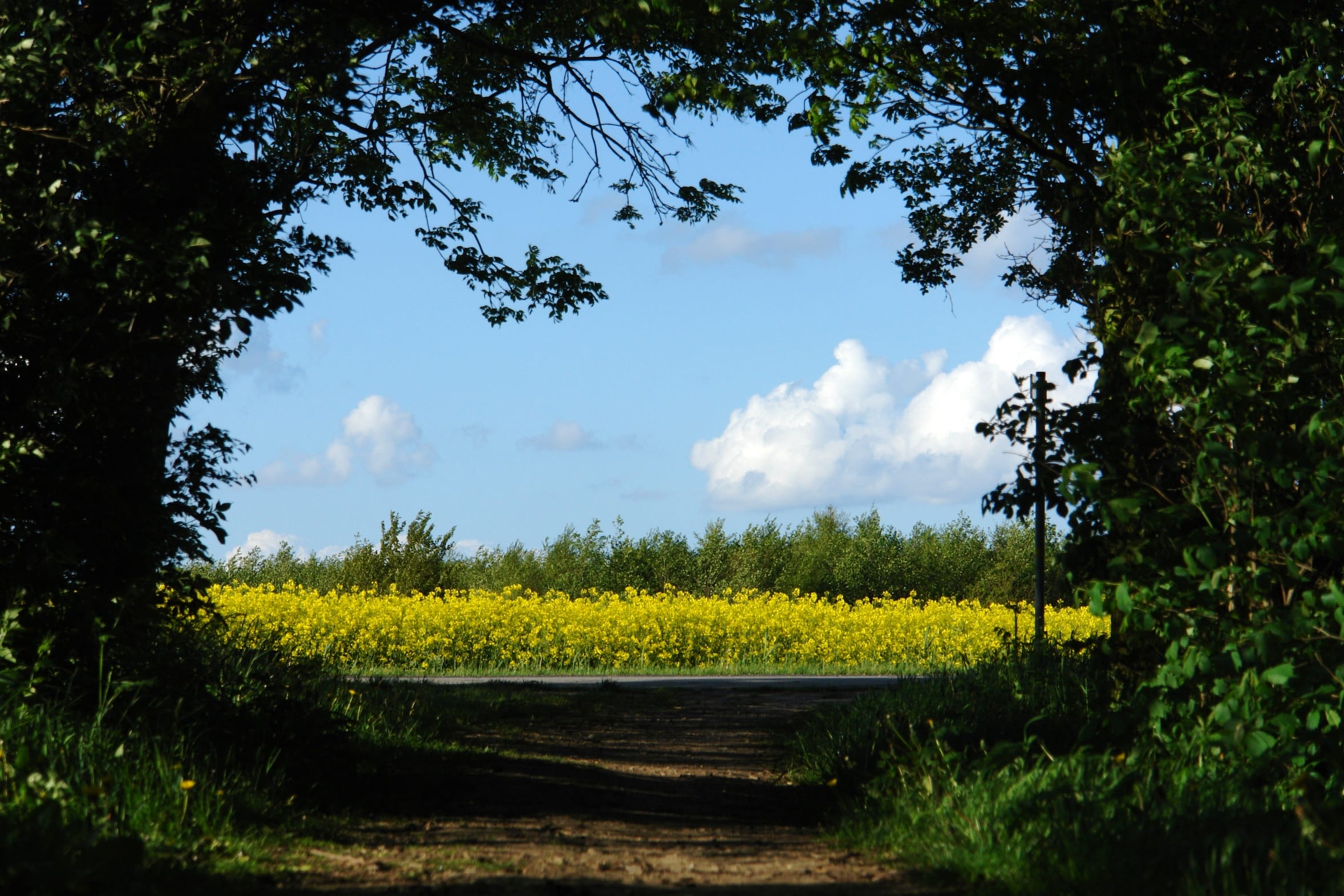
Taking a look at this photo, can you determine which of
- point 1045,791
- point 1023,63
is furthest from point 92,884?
point 1023,63

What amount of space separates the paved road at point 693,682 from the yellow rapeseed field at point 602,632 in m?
1.60

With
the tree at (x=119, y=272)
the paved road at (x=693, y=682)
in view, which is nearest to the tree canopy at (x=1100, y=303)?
the tree at (x=119, y=272)

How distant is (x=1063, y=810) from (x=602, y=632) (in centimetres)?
1217

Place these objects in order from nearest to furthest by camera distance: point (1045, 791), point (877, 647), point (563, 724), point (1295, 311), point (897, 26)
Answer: point (1045, 791)
point (1295, 311)
point (563, 724)
point (897, 26)
point (877, 647)

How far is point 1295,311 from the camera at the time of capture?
5.18 metres

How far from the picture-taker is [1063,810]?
15.7 ft

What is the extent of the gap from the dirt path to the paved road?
2163mm

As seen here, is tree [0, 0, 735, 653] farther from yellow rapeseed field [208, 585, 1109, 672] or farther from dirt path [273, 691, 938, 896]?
yellow rapeseed field [208, 585, 1109, 672]

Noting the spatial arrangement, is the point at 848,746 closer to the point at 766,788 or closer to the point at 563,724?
the point at 766,788

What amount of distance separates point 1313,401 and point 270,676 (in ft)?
19.7

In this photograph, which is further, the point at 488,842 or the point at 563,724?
the point at 563,724

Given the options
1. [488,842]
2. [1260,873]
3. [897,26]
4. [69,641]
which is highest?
[897,26]

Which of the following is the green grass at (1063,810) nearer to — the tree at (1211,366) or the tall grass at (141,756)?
the tree at (1211,366)

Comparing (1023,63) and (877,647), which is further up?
(1023,63)
